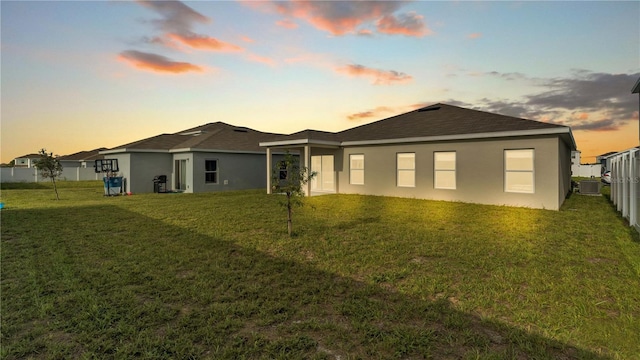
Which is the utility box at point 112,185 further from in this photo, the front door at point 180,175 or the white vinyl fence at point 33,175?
the white vinyl fence at point 33,175

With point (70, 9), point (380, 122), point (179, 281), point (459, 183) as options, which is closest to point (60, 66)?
point (70, 9)

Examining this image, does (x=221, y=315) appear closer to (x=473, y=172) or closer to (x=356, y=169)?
(x=473, y=172)

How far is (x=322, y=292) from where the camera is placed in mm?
4125

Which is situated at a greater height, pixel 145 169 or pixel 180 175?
pixel 145 169

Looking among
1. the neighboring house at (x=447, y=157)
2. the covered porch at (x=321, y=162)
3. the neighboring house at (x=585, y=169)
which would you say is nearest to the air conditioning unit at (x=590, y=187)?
the neighboring house at (x=447, y=157)

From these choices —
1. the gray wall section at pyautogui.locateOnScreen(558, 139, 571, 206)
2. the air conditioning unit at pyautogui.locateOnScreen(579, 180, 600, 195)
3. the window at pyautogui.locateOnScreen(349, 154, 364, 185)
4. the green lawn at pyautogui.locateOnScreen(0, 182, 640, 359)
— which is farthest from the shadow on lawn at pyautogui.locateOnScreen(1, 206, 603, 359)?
the air conditioning unit at pyautogui.locateOnScreen(579, 180, 600, 195)

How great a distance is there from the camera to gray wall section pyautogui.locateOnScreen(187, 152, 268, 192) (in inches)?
762

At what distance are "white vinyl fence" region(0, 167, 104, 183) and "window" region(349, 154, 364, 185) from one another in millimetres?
39380

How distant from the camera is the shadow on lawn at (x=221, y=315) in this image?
9.13 feet

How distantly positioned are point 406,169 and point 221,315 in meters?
12.9

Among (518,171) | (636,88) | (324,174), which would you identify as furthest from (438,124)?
(636,88)

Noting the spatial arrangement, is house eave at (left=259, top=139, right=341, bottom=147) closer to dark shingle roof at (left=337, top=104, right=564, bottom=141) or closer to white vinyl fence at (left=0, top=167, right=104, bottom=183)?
dark shingle roof at (left=337, top=104, right=564, bottom=141)

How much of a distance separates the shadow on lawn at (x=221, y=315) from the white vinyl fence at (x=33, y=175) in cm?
4112

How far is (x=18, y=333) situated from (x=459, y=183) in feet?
45.8
